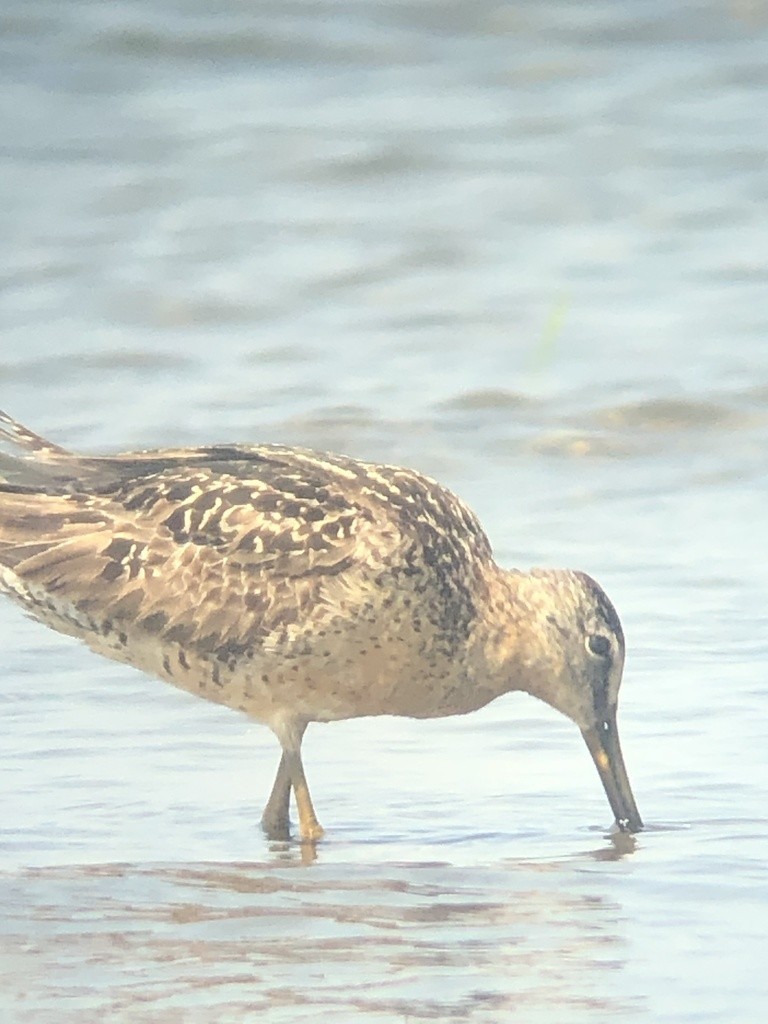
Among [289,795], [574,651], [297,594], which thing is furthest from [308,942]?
[574,651]

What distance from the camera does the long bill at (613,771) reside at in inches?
245

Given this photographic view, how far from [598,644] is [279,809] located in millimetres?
1054

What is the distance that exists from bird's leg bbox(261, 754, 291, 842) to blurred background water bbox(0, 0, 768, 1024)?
71mm

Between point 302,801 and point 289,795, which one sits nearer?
point 302,801

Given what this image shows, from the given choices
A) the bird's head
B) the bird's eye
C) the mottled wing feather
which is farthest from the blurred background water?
the mottled wing feather

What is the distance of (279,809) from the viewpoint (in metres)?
6.42

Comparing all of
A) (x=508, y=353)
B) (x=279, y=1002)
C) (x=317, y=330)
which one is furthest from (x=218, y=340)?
(x=279, y=1002)

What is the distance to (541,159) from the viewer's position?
42.0ft

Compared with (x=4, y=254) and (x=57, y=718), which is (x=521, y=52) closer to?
(x=4, y=254)

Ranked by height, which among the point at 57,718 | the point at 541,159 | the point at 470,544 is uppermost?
the point at 541,159

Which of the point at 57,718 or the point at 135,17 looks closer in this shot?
the point at 57,718

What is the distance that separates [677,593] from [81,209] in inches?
211

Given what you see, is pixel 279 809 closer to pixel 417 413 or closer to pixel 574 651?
pixel 574 651

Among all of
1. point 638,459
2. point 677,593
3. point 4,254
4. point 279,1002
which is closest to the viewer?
point 279,1002
